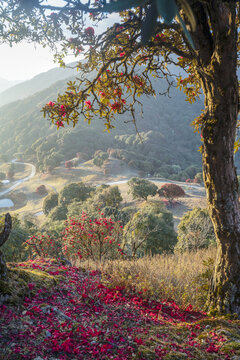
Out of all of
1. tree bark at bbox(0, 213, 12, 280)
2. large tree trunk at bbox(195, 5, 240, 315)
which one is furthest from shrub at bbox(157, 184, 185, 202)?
tree bark at bbox(0, 213, 12, 280)

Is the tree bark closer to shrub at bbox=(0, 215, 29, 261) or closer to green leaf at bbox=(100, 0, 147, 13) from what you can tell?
green leaf at bbox=(100, 0, 147, 13)

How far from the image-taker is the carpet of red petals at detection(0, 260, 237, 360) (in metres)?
1.70

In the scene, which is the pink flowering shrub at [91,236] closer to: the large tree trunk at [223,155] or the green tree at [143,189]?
the large tree trunk at [223,155]

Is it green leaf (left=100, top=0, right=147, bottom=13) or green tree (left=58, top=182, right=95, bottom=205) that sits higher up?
green leaf (left=100, top=0, right=147, bottom=13)

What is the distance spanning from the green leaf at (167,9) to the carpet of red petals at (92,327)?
2.04 m

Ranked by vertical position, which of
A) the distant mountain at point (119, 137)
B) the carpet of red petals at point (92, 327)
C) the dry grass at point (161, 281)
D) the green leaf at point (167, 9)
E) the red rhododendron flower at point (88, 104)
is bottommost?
the dry grass at point (161, 281)

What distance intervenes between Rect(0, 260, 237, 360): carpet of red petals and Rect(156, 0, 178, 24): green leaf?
204 cm

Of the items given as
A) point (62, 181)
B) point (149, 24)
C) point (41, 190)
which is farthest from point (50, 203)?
point (149, 24)

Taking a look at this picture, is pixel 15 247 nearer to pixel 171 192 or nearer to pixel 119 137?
pixel 171 192

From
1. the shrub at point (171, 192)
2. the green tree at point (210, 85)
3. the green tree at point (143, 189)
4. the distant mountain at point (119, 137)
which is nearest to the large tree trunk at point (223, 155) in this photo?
the green tree at point (210, 85)

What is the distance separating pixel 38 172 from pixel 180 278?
53753 mm

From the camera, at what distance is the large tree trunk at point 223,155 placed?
2.15 metres

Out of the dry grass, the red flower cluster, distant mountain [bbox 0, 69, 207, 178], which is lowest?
the dry grass

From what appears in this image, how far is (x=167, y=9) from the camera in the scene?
0.57m
